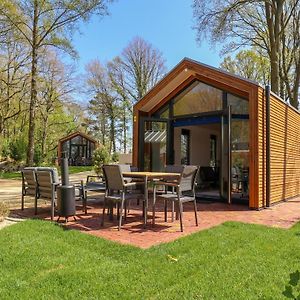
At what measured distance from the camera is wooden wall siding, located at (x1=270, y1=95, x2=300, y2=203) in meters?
8.51

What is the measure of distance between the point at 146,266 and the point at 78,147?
3101 centimetres

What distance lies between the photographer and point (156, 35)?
79.2 feet

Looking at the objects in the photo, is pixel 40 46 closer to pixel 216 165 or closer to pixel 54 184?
pixel 216 165

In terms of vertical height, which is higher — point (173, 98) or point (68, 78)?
point (68, 78)

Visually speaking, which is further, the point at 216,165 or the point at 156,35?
the point at 156,35

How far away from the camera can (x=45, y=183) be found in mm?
6137

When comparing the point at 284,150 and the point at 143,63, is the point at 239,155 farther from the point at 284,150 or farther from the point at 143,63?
the point at 143,63

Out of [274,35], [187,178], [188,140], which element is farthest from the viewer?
[274,35]

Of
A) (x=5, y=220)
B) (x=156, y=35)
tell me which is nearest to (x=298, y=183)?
(x=5, y=220)

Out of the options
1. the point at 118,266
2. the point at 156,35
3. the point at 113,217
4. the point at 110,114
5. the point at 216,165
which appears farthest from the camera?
the point at 110,114

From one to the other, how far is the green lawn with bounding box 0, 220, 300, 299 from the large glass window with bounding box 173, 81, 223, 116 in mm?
4878

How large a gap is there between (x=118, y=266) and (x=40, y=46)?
586 inches

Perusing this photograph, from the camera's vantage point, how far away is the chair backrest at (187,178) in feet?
18.0

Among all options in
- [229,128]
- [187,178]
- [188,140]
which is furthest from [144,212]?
[188,140]
